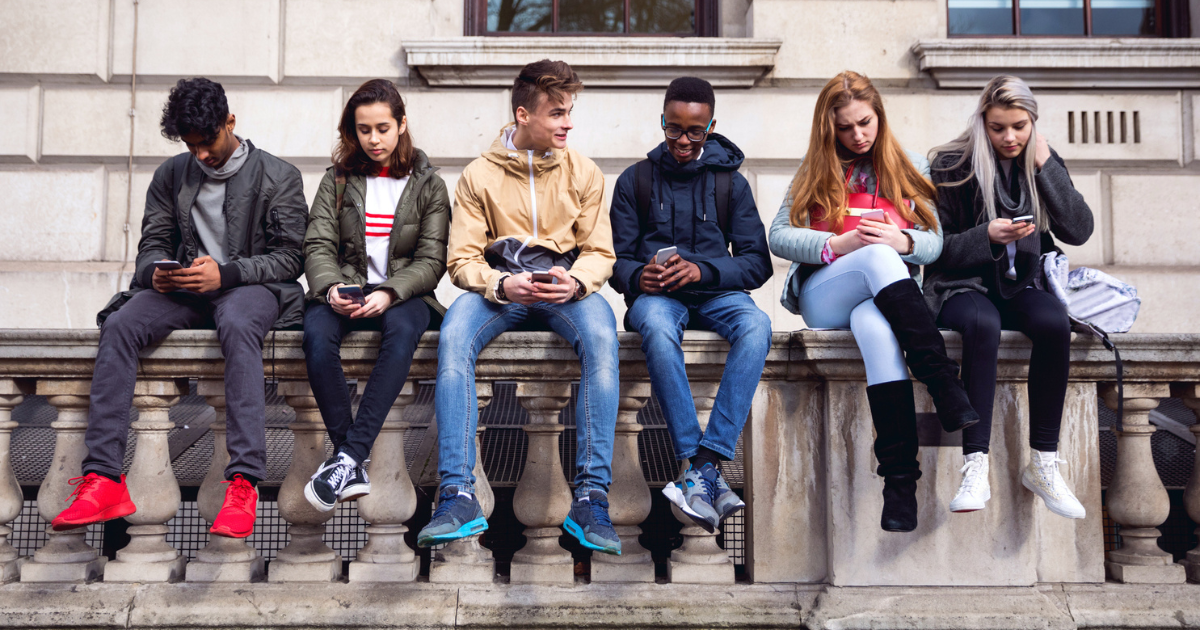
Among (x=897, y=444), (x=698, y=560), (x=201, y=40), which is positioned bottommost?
(x=698, y=560)

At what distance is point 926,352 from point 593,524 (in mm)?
1209

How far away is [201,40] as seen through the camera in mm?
5910

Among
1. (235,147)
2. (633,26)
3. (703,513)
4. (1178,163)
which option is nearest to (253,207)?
(235,147)

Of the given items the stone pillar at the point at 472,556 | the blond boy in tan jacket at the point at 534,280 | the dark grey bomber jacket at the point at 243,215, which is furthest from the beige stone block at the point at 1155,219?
the dark grey bomber jacket at the point at 243,215

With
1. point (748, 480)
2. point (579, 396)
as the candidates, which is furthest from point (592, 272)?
point (748, 480)

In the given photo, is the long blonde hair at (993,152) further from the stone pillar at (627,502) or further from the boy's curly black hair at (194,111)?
the boy's curly black hair at (194,111)

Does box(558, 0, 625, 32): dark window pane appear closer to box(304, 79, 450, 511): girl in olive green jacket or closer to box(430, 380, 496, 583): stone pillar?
box(304, 79, 450, 511): girl in olive green jacket

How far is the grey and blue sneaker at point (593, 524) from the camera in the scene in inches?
97.5

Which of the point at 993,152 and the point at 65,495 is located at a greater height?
the point at 993,152

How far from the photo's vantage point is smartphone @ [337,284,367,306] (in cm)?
288

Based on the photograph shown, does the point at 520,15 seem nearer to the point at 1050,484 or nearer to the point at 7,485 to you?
the point at 7,485

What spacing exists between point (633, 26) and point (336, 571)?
4765 mm

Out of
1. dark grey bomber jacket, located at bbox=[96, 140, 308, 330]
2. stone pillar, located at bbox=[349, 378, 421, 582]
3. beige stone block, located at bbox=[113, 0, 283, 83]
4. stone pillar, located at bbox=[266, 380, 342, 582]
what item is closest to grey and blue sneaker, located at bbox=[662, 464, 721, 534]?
stone pillar, located at bbox=[349, 378, 421, 582]

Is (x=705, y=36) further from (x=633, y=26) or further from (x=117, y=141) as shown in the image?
(x=117, y=141)
